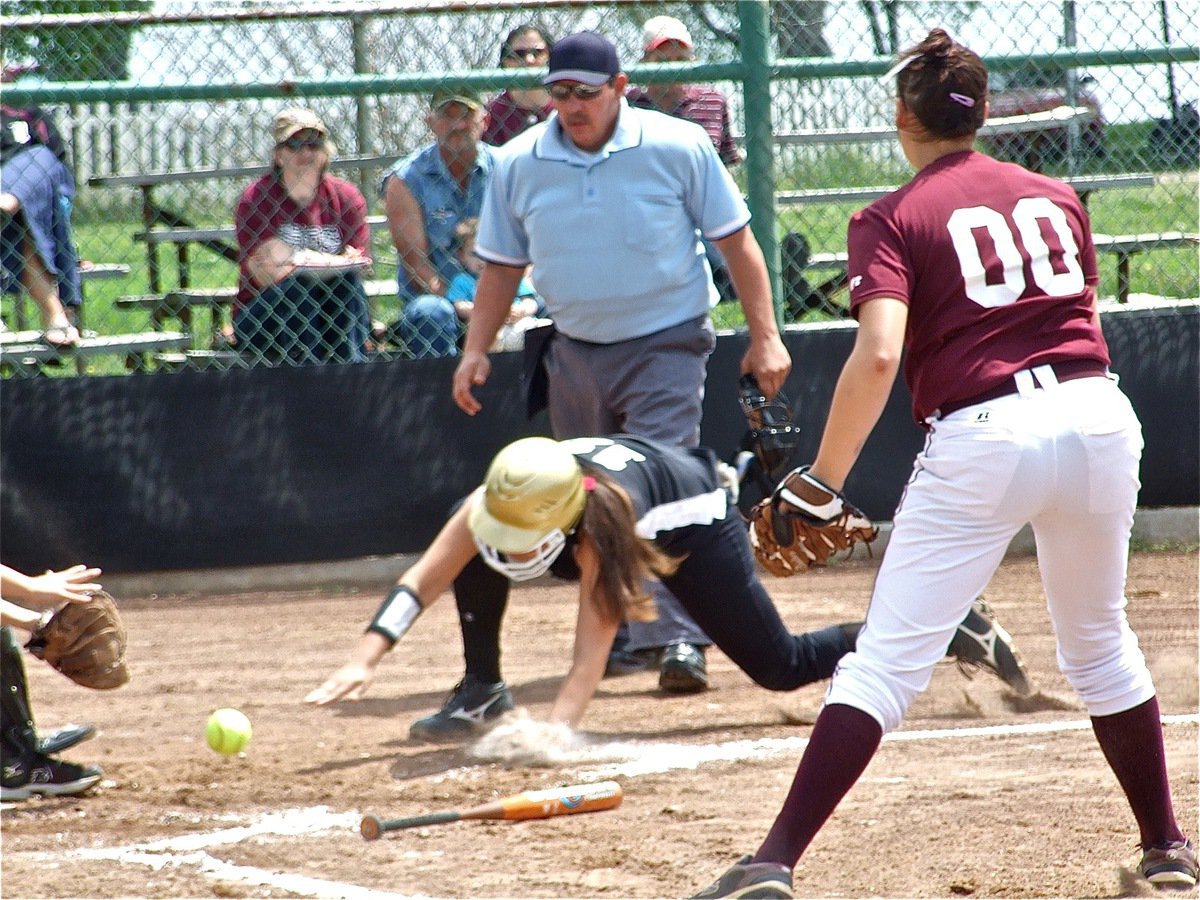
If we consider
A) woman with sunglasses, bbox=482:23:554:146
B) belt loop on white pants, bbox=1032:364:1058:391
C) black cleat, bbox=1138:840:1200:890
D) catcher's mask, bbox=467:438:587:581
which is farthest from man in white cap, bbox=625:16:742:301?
black cleat, bbox=1138:840:1200:890

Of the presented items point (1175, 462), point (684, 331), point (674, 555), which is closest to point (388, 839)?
point (674, 555)

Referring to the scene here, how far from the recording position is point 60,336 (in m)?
7.34

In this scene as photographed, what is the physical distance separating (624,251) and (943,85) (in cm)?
214

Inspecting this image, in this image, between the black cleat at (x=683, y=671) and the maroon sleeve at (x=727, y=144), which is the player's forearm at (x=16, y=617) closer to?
the black cleat at (x=683, y=671)

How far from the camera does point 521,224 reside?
5.47 meters

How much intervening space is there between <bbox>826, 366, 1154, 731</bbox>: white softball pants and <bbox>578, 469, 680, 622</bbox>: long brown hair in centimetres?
126

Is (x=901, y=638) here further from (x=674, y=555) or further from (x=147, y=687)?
(x=147, y=687)

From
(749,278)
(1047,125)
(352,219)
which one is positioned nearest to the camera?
(749,278)

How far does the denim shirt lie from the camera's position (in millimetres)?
7215

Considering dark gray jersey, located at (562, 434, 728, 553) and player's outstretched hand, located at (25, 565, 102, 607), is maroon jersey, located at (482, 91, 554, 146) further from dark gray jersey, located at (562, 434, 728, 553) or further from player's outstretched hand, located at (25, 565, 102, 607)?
player's outstretched hand, located at (25, 565, 102, 607)

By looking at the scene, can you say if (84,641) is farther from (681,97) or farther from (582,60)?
(681,97)

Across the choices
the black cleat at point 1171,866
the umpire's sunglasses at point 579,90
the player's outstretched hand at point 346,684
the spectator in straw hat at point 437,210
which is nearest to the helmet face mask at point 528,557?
the player's outstretched hand at point 346,684

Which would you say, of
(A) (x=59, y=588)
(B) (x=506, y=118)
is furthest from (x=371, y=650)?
(B) (x=506, y=118)

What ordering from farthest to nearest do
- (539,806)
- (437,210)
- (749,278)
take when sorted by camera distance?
(437,210) → (749,278) → (539,806)
